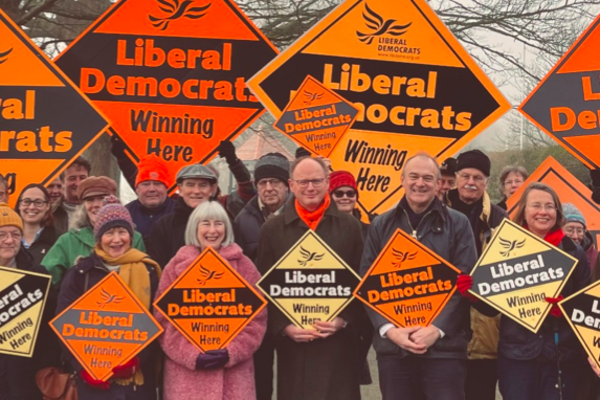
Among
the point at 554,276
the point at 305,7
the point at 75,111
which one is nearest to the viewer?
the point at 554,276

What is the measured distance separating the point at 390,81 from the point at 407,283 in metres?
2.22

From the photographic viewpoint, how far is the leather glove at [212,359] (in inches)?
232

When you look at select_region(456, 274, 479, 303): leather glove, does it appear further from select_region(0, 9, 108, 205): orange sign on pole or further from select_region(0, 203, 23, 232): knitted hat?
select_region(0, 9, 108, 205): orange sign on pole

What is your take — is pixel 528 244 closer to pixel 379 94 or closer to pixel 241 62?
pixel 379 94

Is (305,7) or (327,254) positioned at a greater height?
(305,7)

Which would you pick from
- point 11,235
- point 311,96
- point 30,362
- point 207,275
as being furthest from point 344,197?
point 30,362

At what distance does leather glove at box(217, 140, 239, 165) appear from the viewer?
7445 mm

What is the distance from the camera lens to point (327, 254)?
5973mm

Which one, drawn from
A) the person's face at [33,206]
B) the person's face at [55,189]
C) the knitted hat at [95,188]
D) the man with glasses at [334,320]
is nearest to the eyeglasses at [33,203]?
the person's face at [33,206]

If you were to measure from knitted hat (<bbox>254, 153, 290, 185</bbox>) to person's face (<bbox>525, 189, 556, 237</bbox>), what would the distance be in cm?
194

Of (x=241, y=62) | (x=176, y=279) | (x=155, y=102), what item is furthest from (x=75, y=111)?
(x=176, y=279)

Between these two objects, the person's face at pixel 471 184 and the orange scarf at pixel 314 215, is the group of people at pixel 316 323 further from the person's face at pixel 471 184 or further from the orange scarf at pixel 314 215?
the person's face at pixel 471 184

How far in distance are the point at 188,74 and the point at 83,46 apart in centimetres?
87

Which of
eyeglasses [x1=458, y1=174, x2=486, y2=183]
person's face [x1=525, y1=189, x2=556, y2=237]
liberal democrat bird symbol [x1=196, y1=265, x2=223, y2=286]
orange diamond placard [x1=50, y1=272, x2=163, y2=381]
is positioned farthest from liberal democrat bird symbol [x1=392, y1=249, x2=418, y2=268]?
orange diamond placard [x1=50, y1=272, x2=163, y2=381]
